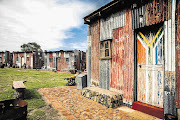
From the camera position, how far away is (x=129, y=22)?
452 cm

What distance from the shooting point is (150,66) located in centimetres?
399

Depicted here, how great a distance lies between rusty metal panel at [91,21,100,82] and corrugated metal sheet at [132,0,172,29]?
251 cm

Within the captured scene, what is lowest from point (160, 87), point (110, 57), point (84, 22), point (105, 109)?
point (105, 109)

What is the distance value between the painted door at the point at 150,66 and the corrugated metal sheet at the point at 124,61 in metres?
0.31

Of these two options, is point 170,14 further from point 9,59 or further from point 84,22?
point 9,59

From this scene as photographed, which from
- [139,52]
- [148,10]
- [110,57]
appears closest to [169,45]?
[139,52]

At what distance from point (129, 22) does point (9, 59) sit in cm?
3410

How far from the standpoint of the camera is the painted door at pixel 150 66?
371 cm

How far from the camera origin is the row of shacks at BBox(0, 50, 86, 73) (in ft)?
65.8

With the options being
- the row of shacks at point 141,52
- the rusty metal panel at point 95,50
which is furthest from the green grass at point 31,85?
the row of shacks at point 141,52

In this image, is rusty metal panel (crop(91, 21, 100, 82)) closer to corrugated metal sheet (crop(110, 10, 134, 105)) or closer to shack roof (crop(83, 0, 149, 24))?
shack roof (crop(83, 0, 149, 24))

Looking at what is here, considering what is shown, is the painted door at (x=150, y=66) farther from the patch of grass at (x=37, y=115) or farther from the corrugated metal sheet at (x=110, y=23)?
the patch of grass at (x=37, y=115)

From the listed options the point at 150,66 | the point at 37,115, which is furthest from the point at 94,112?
the point at 150,66

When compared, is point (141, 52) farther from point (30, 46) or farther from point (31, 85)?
point (30, 46)
